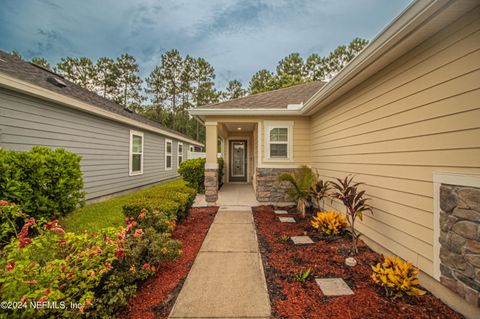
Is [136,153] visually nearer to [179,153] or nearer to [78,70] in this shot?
[179,153]

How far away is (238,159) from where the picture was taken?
10.1 m

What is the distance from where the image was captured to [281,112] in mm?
5695

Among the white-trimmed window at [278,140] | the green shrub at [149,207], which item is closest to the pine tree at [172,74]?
the white-trimmed window at [278,140]

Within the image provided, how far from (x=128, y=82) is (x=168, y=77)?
15.8ft

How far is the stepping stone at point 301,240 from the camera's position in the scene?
3.29m

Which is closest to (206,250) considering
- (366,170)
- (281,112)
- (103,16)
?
(366,170)

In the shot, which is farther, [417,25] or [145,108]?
[145,108]

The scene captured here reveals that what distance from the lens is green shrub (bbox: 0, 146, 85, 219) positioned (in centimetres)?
298

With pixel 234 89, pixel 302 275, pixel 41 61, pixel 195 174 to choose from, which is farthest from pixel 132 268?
pixel 41 61

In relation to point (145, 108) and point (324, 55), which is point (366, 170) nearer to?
point (324, 55)

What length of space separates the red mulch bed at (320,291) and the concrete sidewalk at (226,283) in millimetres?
133

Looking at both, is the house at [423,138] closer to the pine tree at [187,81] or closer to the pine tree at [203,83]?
the pine tree at [187,81]

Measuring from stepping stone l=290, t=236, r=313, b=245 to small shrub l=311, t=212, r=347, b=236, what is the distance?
369 mm

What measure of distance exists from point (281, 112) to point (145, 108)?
78.2 ft
